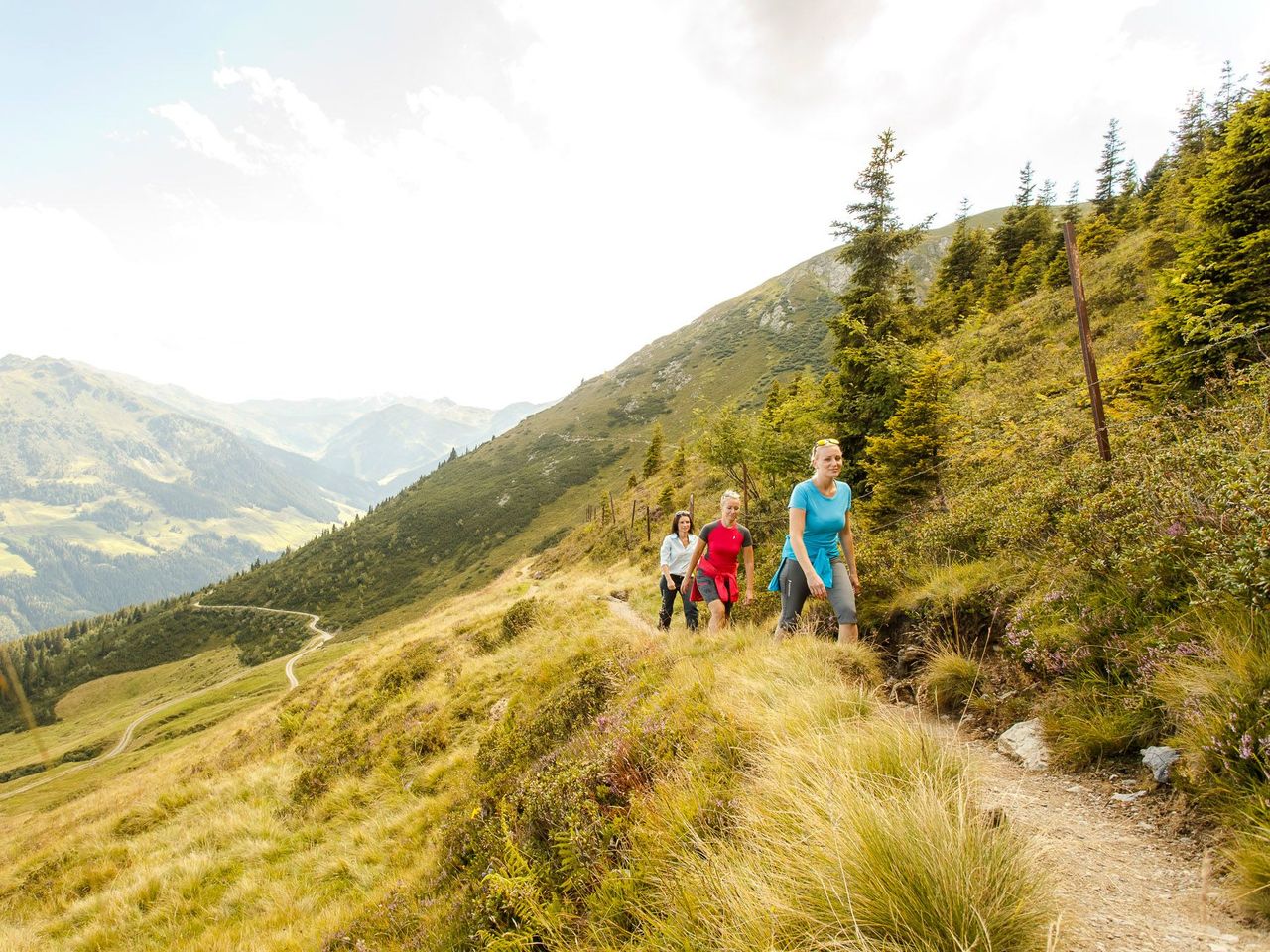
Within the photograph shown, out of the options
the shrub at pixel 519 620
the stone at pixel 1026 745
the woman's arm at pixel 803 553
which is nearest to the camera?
the stone at pixel 1026 745

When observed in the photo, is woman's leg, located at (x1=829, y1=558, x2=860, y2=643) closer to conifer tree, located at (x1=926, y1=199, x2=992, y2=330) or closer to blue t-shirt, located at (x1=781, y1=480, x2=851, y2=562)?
blue t-shirt, located at (x1=781, y1=480, x2=851, y2=562)

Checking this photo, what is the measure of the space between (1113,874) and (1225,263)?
614 inches

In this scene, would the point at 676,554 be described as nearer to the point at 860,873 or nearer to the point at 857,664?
the point at 857,664

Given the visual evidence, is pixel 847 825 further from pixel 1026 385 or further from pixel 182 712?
pixel 182 712

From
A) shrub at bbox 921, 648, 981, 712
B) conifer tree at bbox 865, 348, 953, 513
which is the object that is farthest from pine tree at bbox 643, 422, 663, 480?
shrub at bbox 921, 648, 981, 712

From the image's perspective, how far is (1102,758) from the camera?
380 cm

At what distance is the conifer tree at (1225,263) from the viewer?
11.0 m

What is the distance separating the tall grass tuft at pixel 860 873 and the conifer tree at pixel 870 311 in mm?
14371

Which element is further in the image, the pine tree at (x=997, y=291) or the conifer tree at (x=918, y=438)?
the pine tree at (x=997, y=291)

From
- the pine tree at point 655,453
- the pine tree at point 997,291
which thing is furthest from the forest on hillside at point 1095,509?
the pine tree at point 655,453

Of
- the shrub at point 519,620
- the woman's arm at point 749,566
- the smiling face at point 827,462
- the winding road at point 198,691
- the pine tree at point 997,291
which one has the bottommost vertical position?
the winding road at point 198,691

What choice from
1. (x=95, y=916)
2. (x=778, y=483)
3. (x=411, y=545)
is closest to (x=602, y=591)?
(x=778, y=483)

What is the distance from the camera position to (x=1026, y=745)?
426 cm

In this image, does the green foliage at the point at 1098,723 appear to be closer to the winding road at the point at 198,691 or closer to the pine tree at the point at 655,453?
the pine tree at the point at 655,453
